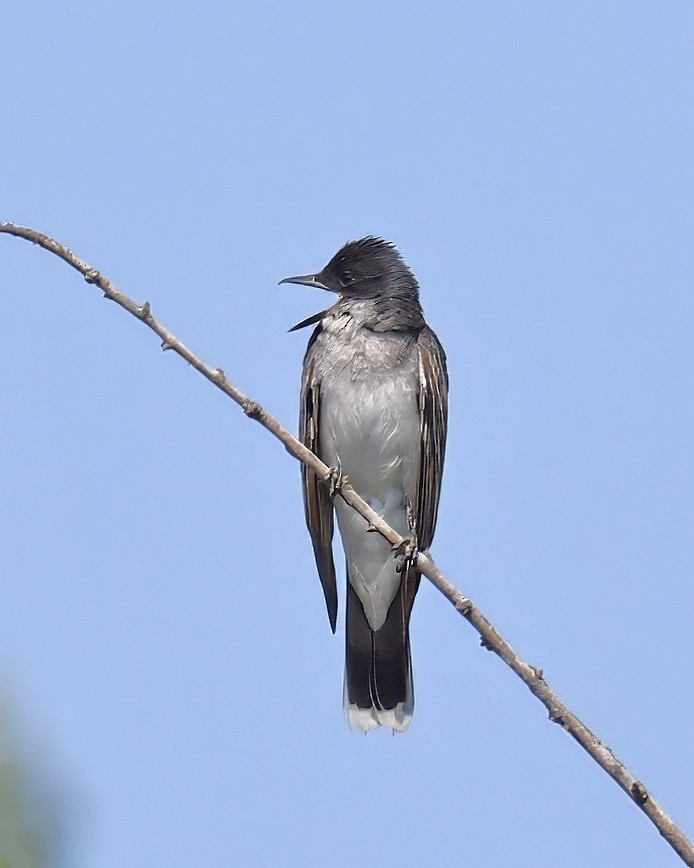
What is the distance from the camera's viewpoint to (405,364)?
8320mm

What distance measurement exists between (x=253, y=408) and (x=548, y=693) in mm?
1717

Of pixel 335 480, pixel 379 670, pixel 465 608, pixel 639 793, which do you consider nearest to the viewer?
pixel 639 793

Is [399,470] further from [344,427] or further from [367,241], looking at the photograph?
[367,241]

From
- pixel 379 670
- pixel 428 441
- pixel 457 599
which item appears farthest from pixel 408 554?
pixel 457 599

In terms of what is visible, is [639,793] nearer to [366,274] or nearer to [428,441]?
[428,441]

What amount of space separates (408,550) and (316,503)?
1.29 metres

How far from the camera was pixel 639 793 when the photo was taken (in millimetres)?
3859

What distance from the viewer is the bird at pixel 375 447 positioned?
8.25m

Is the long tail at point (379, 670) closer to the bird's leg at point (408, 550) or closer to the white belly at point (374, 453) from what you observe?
the white belly at point (374, 453)

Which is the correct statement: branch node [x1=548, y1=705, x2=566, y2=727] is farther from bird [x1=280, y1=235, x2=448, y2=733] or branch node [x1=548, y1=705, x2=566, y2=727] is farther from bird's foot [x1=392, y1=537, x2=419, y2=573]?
bird [x1=280, y1=235, x2=448, y2=733]

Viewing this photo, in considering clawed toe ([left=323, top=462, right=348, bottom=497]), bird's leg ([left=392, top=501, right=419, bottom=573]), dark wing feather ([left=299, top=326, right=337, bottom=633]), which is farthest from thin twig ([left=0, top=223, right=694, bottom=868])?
dark wing feather ([left=299, top=326, right=337, bottom=633])

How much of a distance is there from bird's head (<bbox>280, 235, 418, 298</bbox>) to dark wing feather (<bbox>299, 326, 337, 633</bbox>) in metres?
0.68

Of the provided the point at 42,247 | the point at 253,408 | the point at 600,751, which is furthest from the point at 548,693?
the point at 42,247

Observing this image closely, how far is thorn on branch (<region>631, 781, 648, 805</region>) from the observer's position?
12.7 feet
